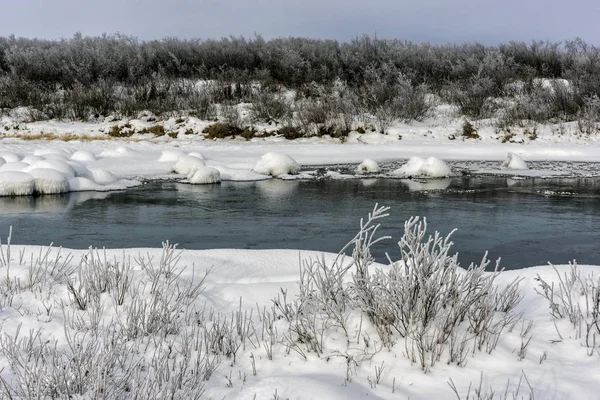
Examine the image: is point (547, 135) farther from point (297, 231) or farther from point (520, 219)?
point (297, 231)

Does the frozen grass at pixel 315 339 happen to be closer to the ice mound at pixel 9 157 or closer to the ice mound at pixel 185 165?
the ice mound at pixel 185 165

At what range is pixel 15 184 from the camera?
902 centimetres

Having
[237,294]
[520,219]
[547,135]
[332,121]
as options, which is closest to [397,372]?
[237,294]

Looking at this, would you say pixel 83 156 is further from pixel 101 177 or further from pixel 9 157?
pixel 101 177

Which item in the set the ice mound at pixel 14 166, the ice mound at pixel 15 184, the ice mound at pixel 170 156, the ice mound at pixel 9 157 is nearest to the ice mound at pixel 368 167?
the ice mound at pixel 170 156

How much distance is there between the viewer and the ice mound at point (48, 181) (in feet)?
30.6

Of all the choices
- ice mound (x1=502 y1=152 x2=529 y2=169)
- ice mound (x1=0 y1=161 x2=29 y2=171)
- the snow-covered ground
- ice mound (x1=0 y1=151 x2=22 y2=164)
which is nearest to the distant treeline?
ice mound (x1=502 y1=152 x2=529 y2=169)

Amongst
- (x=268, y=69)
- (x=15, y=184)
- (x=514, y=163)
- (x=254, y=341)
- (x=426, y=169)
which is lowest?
(x=254, y=341)

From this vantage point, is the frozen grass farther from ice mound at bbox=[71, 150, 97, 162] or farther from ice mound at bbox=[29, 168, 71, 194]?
ice mound at bbox=[71, 150, 97, 162]

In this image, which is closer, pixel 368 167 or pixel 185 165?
pixel 185 165

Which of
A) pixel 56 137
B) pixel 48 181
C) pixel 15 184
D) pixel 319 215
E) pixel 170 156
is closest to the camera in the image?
pixel 319 215

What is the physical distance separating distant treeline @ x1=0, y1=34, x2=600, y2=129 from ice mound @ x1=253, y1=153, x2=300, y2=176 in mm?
7746

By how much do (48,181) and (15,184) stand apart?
1.63 feet

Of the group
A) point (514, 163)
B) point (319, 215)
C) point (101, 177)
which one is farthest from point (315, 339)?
point (514, 163)
